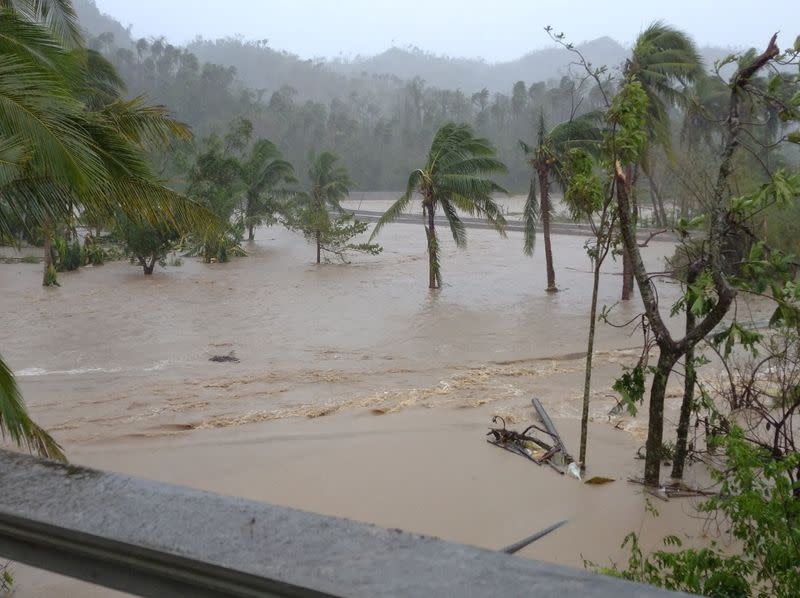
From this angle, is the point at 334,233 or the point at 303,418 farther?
the point at 334,233

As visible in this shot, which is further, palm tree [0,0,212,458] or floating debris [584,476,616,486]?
floating debris [584,476,616,486]

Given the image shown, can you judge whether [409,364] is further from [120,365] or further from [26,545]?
[26,545]

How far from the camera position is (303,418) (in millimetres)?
10133

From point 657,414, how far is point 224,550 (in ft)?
20.6

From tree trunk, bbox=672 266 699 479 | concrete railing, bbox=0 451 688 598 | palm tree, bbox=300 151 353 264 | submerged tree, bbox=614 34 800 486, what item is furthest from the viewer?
palm tree, bbox=300 151 353 264

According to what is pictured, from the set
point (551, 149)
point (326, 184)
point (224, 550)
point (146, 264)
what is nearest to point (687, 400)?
point (224, 550)

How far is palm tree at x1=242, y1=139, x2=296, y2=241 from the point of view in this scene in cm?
3319

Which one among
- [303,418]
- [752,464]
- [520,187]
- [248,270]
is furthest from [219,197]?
[520,187]

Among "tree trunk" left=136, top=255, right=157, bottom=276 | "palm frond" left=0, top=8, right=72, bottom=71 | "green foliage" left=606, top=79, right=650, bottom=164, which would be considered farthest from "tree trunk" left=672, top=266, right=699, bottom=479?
"tree trunk" left=136, top=255, right=157, bottom=276

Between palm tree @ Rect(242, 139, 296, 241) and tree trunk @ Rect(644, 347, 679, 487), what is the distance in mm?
27776

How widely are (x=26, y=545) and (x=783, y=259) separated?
18.4ft

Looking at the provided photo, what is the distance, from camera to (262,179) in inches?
1344

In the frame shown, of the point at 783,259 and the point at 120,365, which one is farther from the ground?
the point at 783,259

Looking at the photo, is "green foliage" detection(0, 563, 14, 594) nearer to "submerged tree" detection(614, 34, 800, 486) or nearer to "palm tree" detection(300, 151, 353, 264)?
"submerged tree" detection(614, 34, 800, 486)
